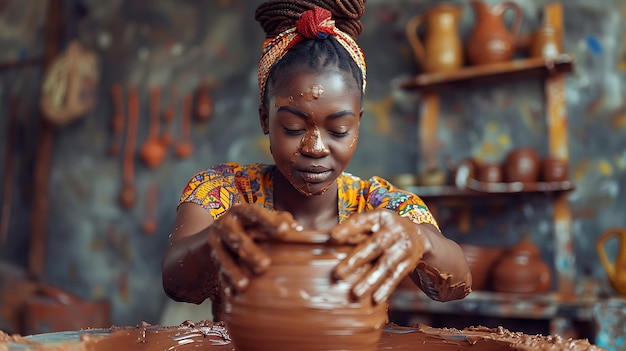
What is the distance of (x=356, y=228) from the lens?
3.08 feet

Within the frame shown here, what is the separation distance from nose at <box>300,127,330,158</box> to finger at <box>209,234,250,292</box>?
0.37 meters

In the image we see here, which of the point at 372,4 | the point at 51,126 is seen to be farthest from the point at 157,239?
the point at 372,4

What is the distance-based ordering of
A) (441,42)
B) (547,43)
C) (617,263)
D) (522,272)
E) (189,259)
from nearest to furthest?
(189,259) < (617,263) < (522,272) < (547,43) < (441,42)

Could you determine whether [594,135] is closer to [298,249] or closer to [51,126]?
[298,249]

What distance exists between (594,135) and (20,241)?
4155 millimetres

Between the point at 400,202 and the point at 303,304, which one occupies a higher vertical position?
the point at 400,202

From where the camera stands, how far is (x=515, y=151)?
3.03 meters

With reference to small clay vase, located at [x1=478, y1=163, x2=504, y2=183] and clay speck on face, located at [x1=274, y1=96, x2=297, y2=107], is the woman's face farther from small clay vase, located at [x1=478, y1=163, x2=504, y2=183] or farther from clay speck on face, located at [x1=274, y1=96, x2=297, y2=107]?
small clay vase, located at [x1=478, y1=163, x2=504, y2=183]

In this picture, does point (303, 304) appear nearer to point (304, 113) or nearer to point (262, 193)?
point (304, 113)

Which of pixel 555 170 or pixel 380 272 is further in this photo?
pixel 555 170

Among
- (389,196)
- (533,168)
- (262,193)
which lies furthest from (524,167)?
(262,193)

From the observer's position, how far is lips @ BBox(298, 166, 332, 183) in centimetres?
133

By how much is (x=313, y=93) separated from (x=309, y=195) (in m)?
0.28

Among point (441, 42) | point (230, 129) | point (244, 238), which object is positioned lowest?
point (244, 238)
